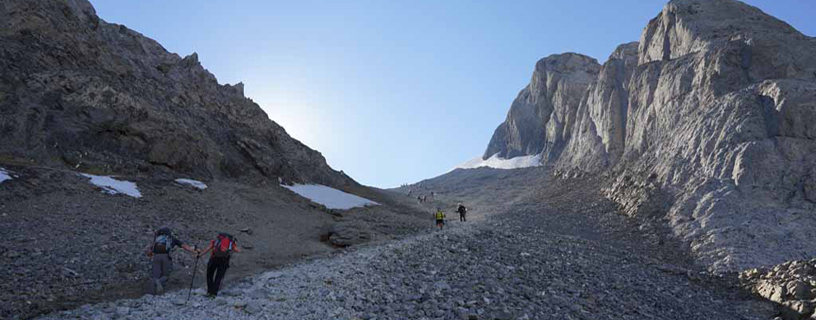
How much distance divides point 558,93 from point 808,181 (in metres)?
86.3

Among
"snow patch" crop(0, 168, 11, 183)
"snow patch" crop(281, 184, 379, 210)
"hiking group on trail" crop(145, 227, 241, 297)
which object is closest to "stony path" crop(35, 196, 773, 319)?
"hiking group on trail" crop(145, 227, 241, 297)

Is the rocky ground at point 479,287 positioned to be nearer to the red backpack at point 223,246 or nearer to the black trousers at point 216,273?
the black trousers at point 216,273

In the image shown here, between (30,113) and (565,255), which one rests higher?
(30,113)

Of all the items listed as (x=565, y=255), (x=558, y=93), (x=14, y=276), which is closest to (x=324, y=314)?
(x=14, y=276)

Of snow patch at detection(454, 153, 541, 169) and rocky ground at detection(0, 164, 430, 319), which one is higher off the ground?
snow patch at detection(454, 153, 541, 169)

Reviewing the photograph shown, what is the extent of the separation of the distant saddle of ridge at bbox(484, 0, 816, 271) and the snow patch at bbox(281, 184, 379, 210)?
2373 cm

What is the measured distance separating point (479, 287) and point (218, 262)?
7.38 metres

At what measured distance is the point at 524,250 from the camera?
2045 centimetres

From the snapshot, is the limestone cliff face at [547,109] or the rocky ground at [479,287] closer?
the rocky ground at [479,287]

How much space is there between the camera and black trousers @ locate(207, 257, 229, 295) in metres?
11.7

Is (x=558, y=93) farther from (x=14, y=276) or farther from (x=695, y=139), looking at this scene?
(x=14, y=276)

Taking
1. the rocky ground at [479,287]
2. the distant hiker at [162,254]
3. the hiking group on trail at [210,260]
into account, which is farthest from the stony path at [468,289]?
the distant hiker at [162,254]

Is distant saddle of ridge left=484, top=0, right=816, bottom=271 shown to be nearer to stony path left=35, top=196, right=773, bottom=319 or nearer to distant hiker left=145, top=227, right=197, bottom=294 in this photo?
stony path left=35, top=196, right=773, bottom=319

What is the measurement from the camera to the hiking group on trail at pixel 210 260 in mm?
11773
